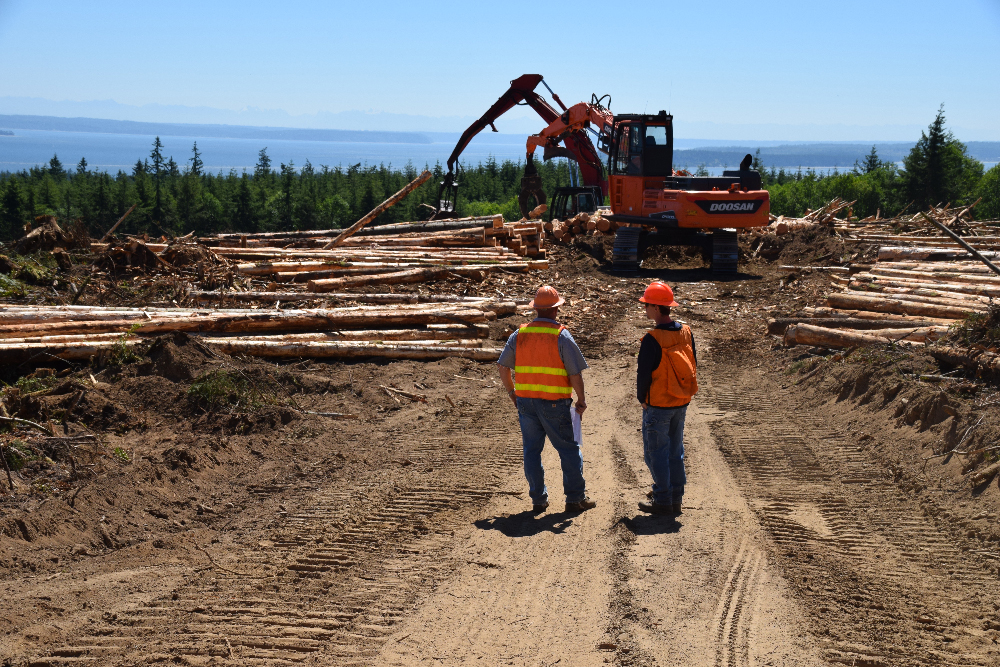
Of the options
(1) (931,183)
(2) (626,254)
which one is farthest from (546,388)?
(1) (931,183)

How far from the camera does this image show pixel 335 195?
6275 cm

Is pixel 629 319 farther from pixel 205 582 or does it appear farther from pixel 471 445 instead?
A: pixel 205 582

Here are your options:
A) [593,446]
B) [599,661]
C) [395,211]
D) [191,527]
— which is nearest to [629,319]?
[593,446]

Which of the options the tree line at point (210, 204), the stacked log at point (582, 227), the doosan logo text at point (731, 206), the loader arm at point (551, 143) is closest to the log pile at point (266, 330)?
the doosan logo text at point (731, 206)

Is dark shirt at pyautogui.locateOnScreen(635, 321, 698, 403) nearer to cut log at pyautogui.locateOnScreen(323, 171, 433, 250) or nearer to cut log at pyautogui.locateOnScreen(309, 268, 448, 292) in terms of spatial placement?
cut log at pyautogui.locateOnScreen(309, 268, 448, 292)

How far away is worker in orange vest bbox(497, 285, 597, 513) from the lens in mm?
6160

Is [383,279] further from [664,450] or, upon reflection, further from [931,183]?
[931,183]

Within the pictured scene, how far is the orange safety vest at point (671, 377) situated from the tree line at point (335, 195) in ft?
119

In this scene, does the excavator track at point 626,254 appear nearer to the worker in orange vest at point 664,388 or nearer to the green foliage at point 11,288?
the green foliage at point 11,288

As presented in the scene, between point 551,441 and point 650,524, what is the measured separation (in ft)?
3.18

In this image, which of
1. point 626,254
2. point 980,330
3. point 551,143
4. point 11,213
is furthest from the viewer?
point 11,213

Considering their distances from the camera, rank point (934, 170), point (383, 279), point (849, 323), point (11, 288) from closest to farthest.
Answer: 1. point (849, 323)
2. point (11, 288)
3. point (383, 279)
4. point (934, 170)

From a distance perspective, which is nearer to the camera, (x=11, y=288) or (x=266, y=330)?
(x=266, y=330)

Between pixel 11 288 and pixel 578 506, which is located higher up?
pixel 11 288
